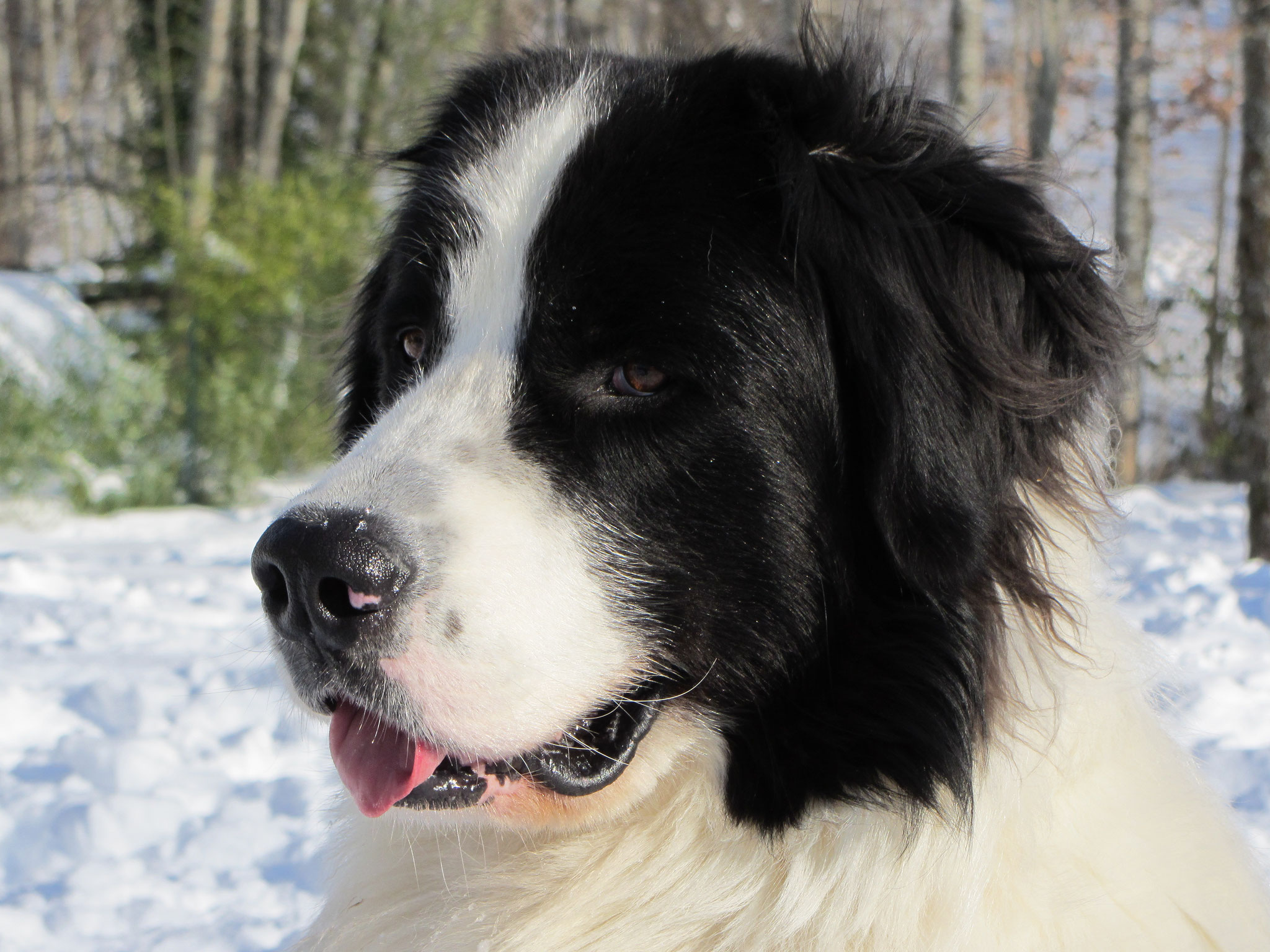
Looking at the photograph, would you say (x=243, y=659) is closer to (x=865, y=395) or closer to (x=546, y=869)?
(x=546, y=869)

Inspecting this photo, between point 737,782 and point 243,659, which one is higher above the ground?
Answer: point 737,782

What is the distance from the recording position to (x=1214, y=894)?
6.02 ft

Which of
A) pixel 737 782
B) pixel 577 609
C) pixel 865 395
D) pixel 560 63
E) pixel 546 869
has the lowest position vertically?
pixel 546 869

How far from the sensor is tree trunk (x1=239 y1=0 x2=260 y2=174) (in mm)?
13719

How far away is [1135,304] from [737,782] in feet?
4.00

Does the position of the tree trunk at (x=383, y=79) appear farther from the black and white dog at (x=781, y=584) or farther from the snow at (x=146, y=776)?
the black and white dog at (x=781, y=584)

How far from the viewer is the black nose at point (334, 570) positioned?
155cm

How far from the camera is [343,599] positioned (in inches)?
63.0

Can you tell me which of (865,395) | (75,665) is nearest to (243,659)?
(75,665)

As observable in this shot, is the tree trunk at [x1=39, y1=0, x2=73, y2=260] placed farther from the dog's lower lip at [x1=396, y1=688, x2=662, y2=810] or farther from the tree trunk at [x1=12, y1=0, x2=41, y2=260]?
the dog's lower lip at [x1=396, y1=688, x2=662, y2=810]

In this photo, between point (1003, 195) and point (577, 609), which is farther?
point (1003, 195)

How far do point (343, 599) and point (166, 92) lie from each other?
1355 centimetres

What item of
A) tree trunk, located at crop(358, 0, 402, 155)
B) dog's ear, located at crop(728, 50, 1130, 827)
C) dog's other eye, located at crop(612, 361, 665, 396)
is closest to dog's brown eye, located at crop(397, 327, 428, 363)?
→ dog's other eye, located at crop(612, 361, 665, 396)

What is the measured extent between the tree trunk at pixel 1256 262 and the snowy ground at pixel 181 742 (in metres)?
0.51
